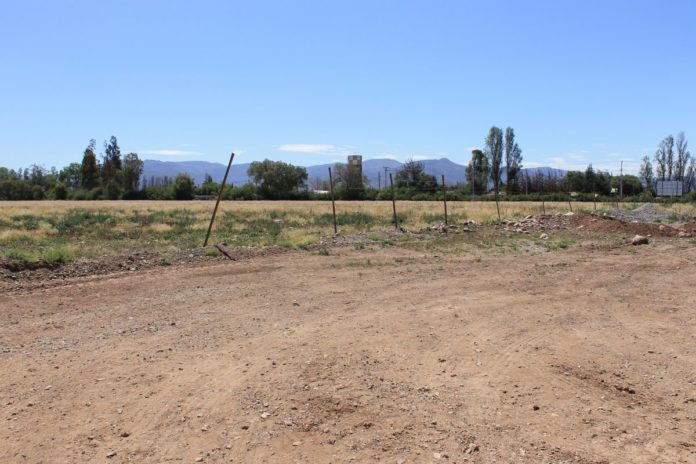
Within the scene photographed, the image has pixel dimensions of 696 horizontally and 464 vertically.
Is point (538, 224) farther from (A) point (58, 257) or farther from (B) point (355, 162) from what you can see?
(B) point (355, 162)

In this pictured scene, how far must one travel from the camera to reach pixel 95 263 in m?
11.8

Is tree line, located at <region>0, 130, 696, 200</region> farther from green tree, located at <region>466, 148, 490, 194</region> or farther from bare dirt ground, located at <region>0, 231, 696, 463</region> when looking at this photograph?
bare dirt ground, located at <region>0, 231, 696, 463</region>

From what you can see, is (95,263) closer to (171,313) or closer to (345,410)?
(171,313)

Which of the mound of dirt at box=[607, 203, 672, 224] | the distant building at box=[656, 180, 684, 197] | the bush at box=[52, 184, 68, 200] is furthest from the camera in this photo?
the bush at box=[52, 184, 68, 200]

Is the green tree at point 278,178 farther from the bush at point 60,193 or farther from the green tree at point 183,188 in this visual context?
the bush at point 60,193

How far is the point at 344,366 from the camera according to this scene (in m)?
5.66

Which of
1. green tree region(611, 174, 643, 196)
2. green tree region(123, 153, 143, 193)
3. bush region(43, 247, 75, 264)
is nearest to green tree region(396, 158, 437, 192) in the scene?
green tree region(611, 174, 643, 196)

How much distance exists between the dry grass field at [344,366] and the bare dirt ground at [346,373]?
21 mm

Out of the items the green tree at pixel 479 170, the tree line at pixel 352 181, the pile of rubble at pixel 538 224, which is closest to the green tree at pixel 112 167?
the tree line at pixel 352 181

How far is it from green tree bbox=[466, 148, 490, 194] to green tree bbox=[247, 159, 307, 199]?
29575mm

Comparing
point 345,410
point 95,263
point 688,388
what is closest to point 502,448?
point 345,410

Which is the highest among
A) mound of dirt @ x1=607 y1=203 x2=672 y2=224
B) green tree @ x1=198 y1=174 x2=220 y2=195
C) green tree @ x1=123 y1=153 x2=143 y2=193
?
green tree @ x1=123 y1=153 x2=143 y2=193

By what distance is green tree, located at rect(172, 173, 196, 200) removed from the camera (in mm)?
94188

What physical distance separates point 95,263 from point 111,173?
10512cm
